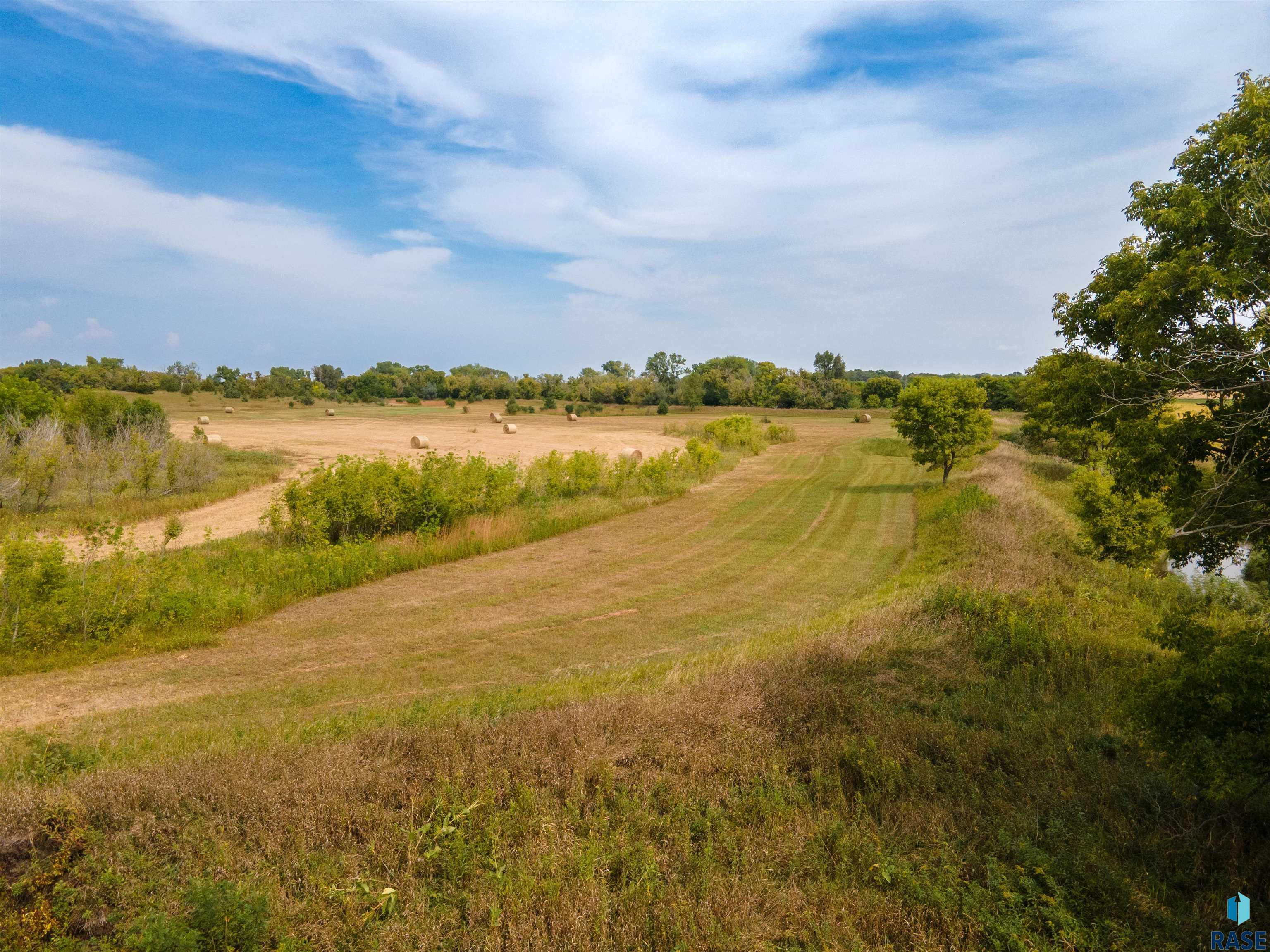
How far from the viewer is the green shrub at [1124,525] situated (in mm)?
14805

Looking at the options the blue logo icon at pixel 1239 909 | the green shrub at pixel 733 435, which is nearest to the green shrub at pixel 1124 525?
the blue logo icon at pixel 1239 909

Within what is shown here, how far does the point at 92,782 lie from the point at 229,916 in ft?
7.53

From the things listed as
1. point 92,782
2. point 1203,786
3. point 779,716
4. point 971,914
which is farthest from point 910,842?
point 92,782

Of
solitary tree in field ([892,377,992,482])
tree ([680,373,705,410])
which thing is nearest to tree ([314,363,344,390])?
tree ([680,373,705,410])

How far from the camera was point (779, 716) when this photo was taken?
7348 millimetres

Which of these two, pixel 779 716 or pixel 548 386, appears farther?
pixel 548 386

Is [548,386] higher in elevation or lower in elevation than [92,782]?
A: higher

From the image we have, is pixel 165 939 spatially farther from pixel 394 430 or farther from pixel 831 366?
pixel 831 366

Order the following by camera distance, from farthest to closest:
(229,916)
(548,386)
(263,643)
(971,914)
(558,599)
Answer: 1. (548,386)
2. (558,599)
3. (263,643)
4. (971,914)
5. (229,916)

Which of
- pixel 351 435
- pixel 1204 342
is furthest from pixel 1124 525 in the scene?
pixel 351 435

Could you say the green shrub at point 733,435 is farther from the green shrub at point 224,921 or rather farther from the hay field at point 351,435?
the green shrub at point 224,921

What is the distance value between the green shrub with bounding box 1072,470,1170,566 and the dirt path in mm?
4954

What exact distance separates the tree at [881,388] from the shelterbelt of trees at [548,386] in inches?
6.2

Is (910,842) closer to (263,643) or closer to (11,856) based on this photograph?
(11,856)
